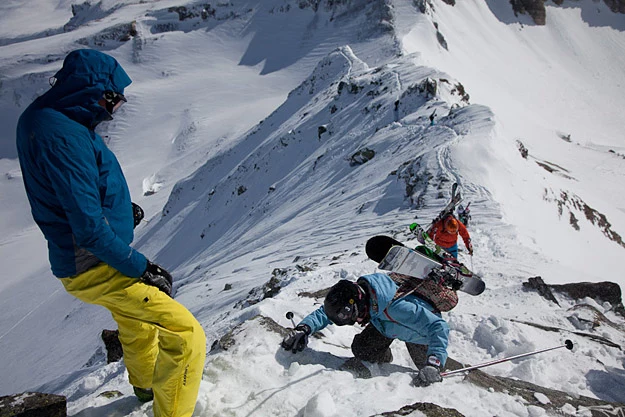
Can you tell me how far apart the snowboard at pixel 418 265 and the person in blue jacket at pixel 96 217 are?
214 cm

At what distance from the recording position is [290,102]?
32281 millimetres

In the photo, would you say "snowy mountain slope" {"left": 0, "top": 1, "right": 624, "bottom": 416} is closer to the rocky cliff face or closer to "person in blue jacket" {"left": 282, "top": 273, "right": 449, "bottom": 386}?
"person in blue jacket" {"left": 282, "top": 273, "right": 449, "bottom": 386}

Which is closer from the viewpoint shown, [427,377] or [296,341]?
[427,377]

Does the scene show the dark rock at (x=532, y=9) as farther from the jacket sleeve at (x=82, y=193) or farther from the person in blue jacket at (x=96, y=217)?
the jacket sleeve at (x=82, y=193)

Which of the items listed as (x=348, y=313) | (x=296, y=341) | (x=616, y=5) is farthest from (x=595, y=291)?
(x=616, y=5)

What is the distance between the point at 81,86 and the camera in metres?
2.43

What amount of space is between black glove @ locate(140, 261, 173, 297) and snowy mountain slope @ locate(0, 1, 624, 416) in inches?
38.1

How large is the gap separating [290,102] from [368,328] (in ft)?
97.7

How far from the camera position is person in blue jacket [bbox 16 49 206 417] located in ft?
7.59

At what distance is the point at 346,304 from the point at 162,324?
1726 mm

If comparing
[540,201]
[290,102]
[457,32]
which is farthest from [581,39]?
[540,201]

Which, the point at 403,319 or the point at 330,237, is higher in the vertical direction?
the point at 403,319

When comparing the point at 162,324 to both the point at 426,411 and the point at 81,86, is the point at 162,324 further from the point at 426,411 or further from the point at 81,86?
the point at 426,411

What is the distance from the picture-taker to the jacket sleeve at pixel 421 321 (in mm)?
3791
